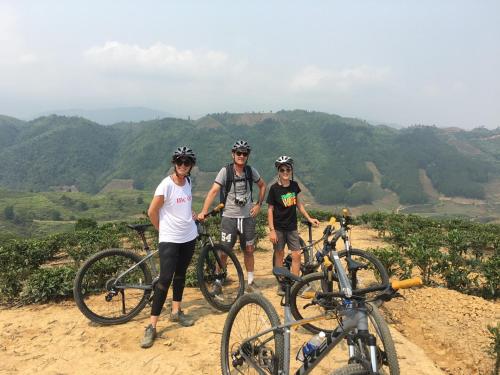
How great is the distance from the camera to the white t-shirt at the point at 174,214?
17.7 ft

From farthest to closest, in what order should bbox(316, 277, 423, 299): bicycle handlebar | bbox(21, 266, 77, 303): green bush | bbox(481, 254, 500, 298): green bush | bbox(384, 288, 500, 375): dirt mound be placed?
1. bbox(481, 254, 500, 298): green bush
2. bbox(21, 266, 77, 303): green bush
3. bbox(384, 288, 500, 375): dirt mound
4. bbox(316, 277, 423, 299): bicycle handlebar

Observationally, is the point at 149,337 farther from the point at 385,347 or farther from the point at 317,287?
the point at 385,347

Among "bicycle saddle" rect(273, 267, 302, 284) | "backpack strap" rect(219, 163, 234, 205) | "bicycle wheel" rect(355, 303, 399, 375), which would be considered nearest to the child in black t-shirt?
"backpack strap" rect(219, 163, 234, 205)

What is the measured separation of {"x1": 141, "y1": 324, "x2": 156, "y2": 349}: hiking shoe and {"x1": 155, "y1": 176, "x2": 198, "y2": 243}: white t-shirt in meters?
1.34

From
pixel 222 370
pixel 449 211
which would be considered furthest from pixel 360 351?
pixel 449 211

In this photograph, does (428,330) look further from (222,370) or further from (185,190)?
(185,190)

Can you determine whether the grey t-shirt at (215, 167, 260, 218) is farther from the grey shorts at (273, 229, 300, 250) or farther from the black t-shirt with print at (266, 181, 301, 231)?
the grey shorts at (273, 229, 300, 250)

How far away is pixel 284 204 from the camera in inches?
259

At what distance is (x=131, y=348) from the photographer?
5.25 meters

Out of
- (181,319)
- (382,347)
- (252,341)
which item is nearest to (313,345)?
(382,347)

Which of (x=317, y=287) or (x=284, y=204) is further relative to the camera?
(x=284, y=204)

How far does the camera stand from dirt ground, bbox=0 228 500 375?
4.87 m

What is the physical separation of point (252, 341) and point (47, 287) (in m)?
4.93

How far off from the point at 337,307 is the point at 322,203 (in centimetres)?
18996
